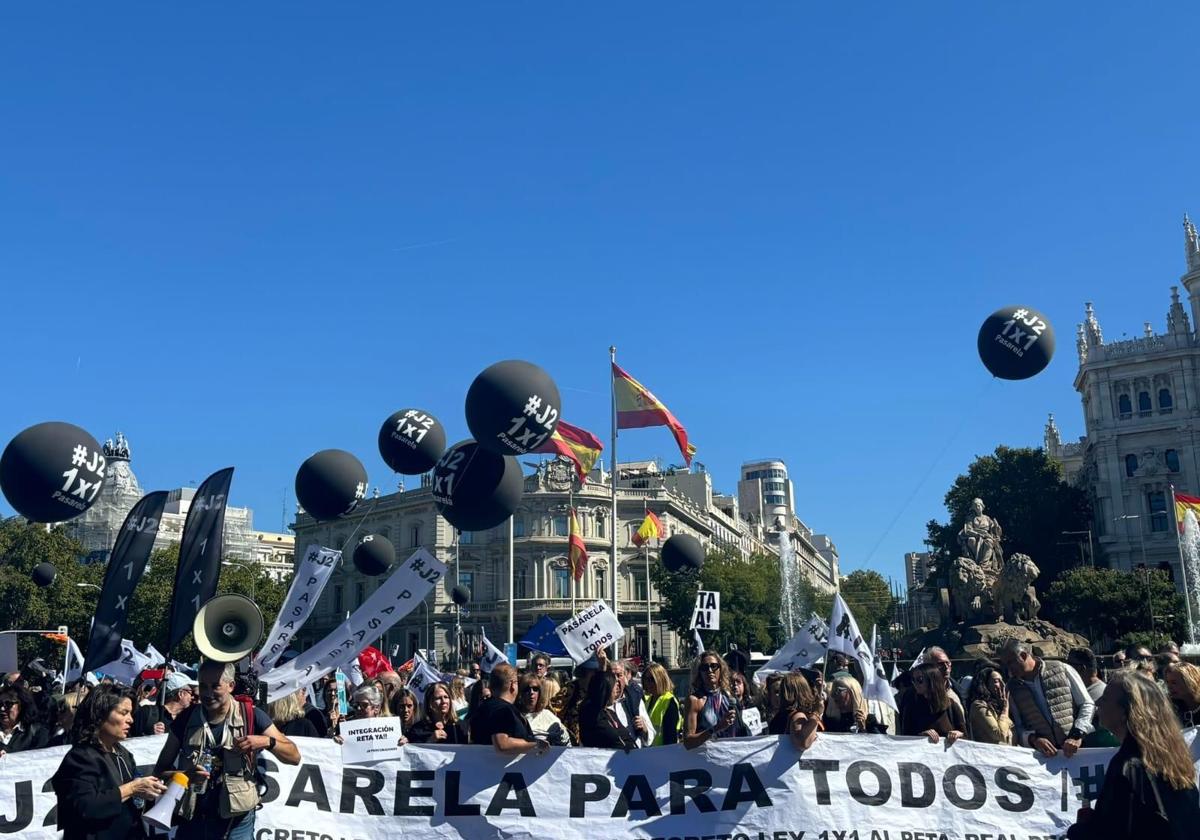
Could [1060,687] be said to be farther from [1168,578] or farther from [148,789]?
[1168,578]

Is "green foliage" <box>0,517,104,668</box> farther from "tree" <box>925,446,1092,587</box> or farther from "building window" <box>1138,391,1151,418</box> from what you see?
"building window" <box>1138,391,1151,418</box>

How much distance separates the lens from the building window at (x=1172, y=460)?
79094 mm

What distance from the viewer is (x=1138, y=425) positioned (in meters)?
80.9

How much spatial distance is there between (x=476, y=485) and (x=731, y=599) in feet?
196

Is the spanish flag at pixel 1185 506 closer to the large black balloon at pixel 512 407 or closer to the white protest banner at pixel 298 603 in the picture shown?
the large black balloon at pixel 512 407

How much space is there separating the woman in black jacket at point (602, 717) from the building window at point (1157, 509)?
7963 cm

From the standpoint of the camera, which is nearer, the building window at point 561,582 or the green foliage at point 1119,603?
the green foliage at point 1119,603

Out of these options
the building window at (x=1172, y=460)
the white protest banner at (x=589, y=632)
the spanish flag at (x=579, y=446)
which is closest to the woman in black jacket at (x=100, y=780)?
the white protest banner at (x=589, y=632)

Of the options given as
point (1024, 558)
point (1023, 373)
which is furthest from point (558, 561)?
point (1023, 373)

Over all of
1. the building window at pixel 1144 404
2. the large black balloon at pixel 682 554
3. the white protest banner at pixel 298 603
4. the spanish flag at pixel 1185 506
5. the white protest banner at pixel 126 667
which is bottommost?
the white protest banner at pixel 126 667

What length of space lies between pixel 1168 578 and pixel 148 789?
65.0m

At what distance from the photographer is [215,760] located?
6391 mm

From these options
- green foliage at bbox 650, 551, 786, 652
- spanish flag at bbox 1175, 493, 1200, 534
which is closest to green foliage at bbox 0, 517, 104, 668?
green foliage at bbox 650, 551, 786, 652

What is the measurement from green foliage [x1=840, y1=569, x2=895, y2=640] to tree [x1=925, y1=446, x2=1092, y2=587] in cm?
2943
